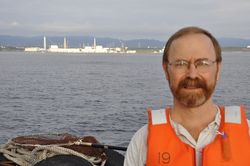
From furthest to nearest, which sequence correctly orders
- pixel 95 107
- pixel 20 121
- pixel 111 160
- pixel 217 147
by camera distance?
pixel 95 107 < pixel 20 121 < pixel 111 160 < pixel 217 147

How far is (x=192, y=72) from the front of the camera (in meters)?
2.03

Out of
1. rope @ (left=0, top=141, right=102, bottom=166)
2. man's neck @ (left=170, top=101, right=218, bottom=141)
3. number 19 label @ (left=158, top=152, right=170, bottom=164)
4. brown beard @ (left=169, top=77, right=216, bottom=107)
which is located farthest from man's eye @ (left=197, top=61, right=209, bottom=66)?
rope @ (left=0, top=141, right=102, bottom=166)

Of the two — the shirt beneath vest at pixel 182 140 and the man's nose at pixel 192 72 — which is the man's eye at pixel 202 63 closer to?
the man's nose at pixel 192 72

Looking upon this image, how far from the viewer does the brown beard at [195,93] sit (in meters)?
2.03

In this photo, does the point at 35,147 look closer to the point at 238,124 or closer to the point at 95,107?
the point at 238,124

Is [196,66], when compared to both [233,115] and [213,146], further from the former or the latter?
[213,146]

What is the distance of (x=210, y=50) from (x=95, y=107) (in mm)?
24892

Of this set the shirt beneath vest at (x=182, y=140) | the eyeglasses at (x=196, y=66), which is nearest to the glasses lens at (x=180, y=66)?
the eyeglasses at (x=196, y=66)

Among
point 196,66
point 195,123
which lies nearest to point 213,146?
point 195,123

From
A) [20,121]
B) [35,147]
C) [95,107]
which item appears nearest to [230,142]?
[35,147]

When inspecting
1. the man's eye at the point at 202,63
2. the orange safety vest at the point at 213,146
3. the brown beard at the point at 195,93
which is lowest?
the orange safety vest at the point at 213,146

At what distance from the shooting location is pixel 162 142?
2.17 metres

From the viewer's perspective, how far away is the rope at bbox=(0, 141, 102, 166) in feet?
14.8

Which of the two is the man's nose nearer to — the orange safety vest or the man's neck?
the man's neck
